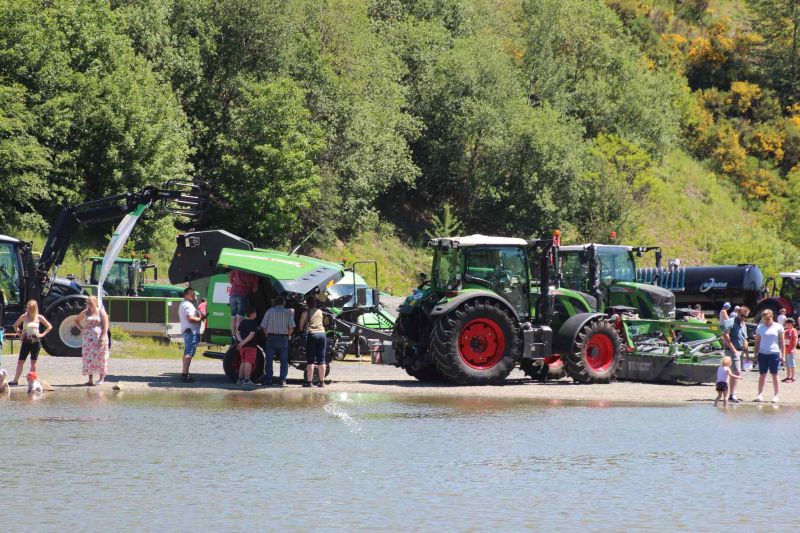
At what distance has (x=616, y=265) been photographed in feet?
113

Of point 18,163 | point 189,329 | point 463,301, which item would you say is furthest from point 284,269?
point 18,163

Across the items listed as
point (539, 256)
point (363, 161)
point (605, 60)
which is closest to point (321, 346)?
point (539, 256)

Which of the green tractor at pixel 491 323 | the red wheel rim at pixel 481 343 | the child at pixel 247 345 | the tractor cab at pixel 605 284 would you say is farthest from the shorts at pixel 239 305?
the tractor cab at pixel 605 284

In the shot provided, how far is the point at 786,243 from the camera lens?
69188 mm

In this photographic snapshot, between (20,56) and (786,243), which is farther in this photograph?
(786,243)

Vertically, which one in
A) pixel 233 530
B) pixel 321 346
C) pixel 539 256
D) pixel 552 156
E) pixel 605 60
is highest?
pixel 605 60

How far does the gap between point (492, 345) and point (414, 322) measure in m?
1.79

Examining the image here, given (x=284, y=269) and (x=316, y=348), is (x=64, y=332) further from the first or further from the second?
(x=316, y=348)

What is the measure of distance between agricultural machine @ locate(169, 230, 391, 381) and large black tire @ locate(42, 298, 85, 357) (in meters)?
2.52

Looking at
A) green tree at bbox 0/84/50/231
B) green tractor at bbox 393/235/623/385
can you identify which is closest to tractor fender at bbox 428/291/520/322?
green tractor at bbox 393/235/623/385

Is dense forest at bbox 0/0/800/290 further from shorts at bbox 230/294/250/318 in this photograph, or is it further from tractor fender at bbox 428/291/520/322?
tractor fender at bbox 428/291/520/322

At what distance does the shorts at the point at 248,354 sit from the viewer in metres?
23.1

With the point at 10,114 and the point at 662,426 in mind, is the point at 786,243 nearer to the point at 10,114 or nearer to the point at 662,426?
the point at 10,114

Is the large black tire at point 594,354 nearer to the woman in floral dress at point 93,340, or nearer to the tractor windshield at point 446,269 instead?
the tractor windshield at point 446,269
